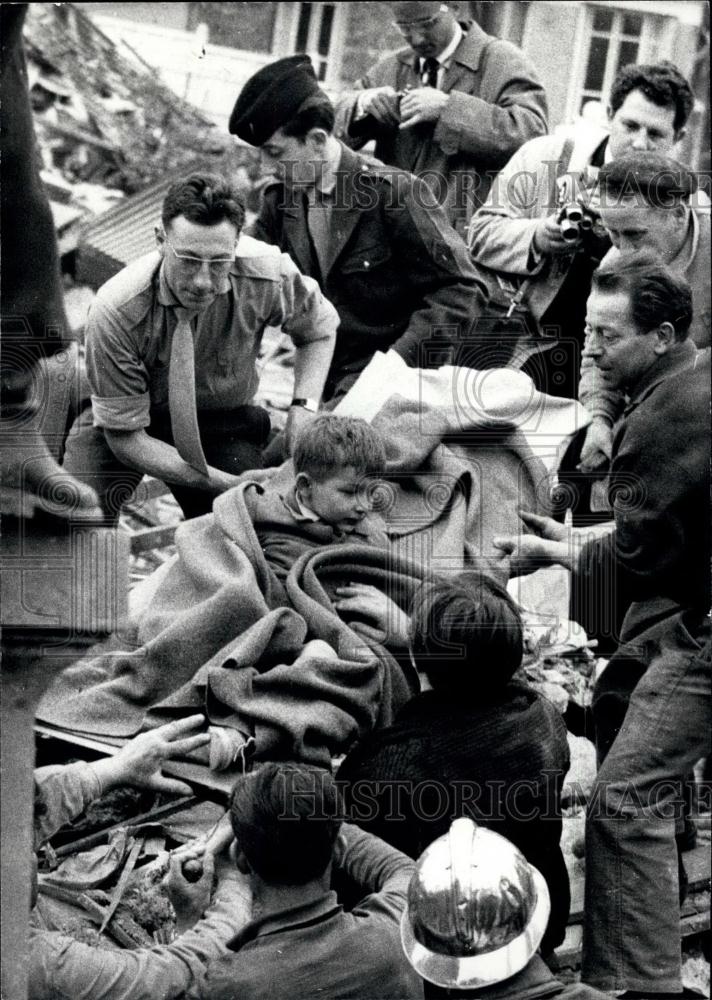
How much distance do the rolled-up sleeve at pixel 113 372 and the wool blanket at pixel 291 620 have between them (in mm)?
404

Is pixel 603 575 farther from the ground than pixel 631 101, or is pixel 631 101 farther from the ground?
pixel 631 101

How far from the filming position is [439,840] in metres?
4.89

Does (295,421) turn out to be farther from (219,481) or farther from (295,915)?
(295,915)

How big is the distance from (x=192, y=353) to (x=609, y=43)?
160cm

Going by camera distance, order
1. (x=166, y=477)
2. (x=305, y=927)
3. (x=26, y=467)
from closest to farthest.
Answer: (x=305, y=927), (x=26, y=467), (x=166, y=477)

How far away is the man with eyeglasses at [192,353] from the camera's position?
596 centimetres

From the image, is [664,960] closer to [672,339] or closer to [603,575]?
[603,575]

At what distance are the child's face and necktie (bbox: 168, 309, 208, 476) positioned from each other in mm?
451

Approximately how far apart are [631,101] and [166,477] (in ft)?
5.92

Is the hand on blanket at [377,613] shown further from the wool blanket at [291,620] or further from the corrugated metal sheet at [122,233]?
the corrugated metal sheet at [122,233]

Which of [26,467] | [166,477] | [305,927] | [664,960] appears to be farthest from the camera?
[166,477]

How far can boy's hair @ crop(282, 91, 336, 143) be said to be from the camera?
617 centimetres

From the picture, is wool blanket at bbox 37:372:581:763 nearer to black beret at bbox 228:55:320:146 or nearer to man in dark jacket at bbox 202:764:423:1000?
man in dark jacket at bbox 202:764:423:1000

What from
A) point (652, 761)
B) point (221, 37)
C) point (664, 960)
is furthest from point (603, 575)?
point (221, 37)
